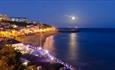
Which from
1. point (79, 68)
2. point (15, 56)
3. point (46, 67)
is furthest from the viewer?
point (79, 68)

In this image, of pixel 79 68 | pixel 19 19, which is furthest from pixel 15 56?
pixel 19 19

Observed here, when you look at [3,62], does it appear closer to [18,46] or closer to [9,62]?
[9,62]

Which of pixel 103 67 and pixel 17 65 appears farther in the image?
pixel 103 67

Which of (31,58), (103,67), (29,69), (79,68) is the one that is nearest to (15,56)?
(29,69)

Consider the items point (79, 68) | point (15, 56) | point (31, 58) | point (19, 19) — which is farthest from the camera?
point (19, 19)

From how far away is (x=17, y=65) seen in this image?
1606 cm

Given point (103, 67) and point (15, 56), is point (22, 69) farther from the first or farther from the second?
point (103, 67)

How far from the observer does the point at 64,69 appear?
87.4ft

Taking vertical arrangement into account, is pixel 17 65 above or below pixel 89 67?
above

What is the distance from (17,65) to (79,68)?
17751 mm

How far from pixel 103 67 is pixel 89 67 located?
149 cm

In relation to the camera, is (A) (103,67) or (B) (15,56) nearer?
(B) (15,56)

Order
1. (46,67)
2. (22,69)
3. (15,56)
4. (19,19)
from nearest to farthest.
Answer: (22,69)
(15,56)
(46,67)
(19,19)

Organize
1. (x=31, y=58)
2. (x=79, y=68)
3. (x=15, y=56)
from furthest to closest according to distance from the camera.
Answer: (x=79, y=68), (x=31, y=58), (x=15, y=56)
